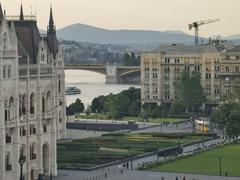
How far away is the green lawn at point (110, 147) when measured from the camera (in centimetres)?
9531

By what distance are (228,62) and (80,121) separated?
3637 centimetres

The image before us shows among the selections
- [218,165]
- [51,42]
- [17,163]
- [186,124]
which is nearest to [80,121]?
[186,124]

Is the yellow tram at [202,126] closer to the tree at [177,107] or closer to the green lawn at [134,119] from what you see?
the green lawn at [134,119]

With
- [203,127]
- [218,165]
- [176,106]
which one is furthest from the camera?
[176,106]

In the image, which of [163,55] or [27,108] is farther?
[163,55]

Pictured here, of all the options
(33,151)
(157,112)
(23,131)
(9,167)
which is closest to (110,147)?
(33,151)

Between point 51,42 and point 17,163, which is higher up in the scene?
point 51,42

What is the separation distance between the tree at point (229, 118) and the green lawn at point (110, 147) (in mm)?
3974

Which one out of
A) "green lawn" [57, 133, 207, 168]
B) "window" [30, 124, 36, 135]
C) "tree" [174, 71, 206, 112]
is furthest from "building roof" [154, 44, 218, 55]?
"window" [30, 124, 36, 135]

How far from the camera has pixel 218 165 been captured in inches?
3664

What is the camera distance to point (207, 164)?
93.9 metres

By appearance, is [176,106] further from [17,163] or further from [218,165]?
[17,163]

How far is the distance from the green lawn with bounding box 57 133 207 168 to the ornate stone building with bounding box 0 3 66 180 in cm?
638

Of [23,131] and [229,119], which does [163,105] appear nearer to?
[229,119]
